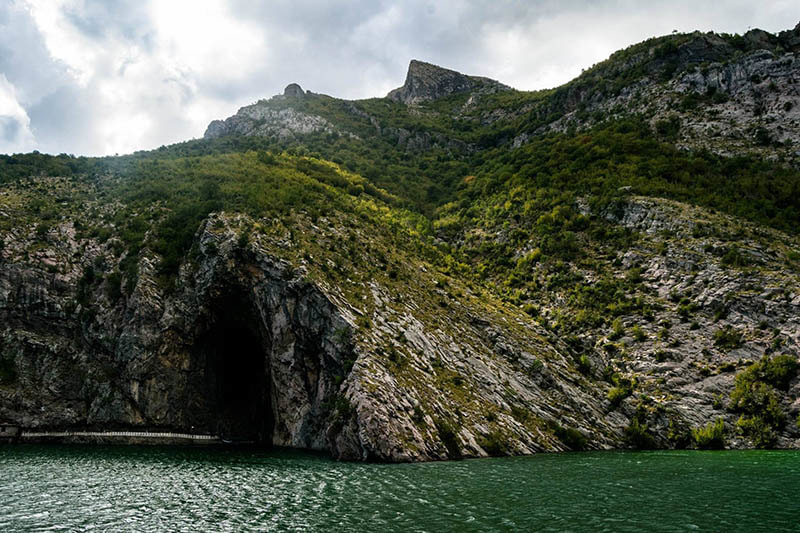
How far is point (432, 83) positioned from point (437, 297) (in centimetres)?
15305

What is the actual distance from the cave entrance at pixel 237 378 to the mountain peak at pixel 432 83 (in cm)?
14445

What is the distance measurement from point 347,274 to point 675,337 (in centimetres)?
3672

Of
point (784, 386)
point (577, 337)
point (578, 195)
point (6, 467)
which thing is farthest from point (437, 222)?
point (6, 467)

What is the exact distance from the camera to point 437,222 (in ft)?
304

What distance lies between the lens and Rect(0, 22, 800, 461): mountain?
143 ft

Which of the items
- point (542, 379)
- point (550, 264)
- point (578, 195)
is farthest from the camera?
point (578, 195)

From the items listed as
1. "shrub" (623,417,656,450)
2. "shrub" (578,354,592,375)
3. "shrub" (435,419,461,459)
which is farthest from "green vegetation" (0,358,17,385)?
"shrub" (623,417,656,450)

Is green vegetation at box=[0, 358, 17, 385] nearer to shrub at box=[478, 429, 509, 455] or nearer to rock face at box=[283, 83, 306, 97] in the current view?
shrub at box=[478, 429, 509, 455]

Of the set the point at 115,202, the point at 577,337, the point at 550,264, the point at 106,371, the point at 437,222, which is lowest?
the point at 106,371

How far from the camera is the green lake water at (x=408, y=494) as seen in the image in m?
18.8

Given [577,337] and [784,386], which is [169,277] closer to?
[577,337]

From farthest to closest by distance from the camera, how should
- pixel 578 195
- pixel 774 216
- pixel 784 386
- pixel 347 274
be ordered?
1. pixel 578 195
2. pixel 774 216
3. pixel 347 274
4. pixel 784 386

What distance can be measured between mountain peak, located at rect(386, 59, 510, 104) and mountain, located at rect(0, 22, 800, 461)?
10442 cm

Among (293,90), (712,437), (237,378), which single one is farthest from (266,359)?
(293,90)
